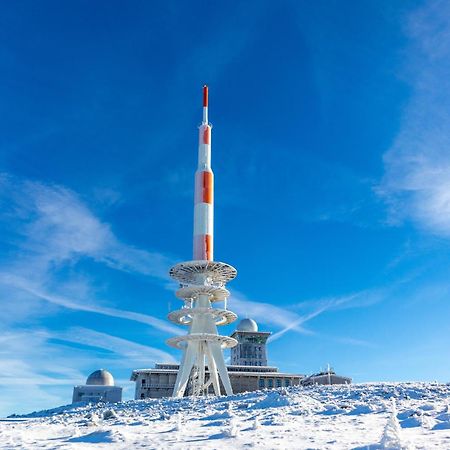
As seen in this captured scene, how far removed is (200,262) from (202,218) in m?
6.25

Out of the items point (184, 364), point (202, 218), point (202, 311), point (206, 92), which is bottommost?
point (184, 364)

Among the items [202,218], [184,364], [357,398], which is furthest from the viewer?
[202,218]

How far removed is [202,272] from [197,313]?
16.8 ft

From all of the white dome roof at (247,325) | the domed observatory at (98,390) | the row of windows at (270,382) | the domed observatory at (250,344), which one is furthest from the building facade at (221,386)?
the white dome roof at (247,325)

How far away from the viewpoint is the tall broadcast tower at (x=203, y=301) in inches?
2122

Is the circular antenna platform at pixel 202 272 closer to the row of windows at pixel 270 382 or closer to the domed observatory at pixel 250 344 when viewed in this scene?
the row of windows at pixel 270 382

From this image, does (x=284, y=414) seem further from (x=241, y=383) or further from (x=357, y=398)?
(x=241, y=383)

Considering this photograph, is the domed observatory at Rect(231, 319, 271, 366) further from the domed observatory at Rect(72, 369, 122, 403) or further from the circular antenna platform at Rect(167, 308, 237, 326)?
the circular antenna platform at Rect(167, 308, 237, 326)

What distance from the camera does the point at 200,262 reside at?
5538 cm

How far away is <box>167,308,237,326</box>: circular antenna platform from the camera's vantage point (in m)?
54.5

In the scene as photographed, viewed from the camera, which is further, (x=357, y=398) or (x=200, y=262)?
(x=200, y=262)

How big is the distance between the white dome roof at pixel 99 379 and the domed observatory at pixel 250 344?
34.9m

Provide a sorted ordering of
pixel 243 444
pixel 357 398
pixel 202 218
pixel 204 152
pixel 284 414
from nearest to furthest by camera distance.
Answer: pixel 243 444 < pixel 284 414 < pixel 357 398 < pixel 202 218 < pixel 204 152

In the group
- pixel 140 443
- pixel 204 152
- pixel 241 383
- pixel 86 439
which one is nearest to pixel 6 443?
pixel 86 439
